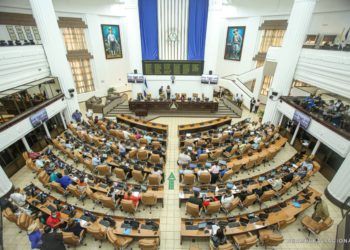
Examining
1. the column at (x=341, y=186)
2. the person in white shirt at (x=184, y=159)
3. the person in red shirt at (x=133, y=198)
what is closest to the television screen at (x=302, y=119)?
the column at (x=341, y=186)

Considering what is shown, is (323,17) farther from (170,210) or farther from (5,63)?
(5,63)

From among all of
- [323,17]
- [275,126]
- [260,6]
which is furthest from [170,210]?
[260,6]

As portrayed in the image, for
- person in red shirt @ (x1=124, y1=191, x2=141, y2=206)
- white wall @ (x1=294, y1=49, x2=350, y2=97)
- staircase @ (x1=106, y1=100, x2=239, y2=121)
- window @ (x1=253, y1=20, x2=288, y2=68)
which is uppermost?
window @ (x1=253, y1=20, x2=288, y2=68)

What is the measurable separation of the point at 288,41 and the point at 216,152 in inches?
345

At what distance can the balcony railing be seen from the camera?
8946 mm

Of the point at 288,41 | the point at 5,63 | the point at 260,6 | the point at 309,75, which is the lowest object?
the point at 309,75

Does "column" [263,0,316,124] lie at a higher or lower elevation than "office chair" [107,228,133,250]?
higher

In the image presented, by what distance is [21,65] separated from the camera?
11.0 m

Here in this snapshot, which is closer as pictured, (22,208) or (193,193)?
(22,208)

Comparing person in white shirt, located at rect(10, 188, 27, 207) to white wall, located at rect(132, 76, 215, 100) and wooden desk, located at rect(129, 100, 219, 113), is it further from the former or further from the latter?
white wall, located at rect(132, 76, 215, 100)

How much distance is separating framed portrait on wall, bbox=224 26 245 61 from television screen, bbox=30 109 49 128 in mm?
19687

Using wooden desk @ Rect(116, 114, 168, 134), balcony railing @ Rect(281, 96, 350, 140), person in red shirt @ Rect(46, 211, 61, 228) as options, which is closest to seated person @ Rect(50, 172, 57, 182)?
person in red shirt @ Rect(46, 211, 61, 228)

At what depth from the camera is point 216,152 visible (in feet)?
36.0

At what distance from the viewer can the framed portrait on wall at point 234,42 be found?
67.9ft
